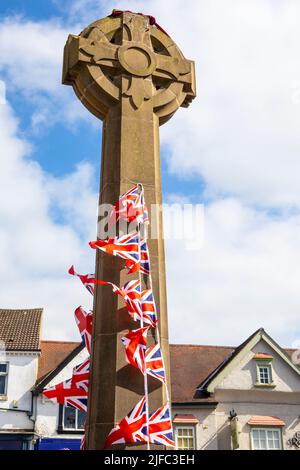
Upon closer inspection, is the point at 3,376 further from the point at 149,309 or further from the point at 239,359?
the point at 149,309

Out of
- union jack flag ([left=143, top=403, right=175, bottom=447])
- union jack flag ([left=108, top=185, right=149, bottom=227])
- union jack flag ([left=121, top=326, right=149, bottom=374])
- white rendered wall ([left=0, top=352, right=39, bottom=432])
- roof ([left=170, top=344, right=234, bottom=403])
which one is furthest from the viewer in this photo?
roof ([left=170, top=344, right=234, bottom=403])

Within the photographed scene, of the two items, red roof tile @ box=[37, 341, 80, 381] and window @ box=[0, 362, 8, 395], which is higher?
red roof tile @ box=[37, 341, 80, 381]

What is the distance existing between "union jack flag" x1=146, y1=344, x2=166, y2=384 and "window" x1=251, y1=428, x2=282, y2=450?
17.6 meters

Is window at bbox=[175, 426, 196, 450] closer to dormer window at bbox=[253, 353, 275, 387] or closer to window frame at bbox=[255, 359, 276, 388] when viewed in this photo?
window frame at bbox=[255, 359, 276, 388]

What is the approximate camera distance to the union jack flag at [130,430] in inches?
289

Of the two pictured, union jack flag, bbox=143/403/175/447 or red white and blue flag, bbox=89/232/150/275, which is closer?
union jack flag, bbox=143/403/175/447

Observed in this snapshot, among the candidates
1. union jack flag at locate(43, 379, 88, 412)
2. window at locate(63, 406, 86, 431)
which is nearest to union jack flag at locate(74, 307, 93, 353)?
union jack flag at locate(43, 379, 88, 412)

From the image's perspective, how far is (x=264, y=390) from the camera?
2456 cm

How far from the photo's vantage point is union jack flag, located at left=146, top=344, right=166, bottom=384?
25.8 feet

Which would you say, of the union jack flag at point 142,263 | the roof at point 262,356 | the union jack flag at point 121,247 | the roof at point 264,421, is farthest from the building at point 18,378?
the union jack flag at point 121,247

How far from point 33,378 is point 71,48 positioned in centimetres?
1818
